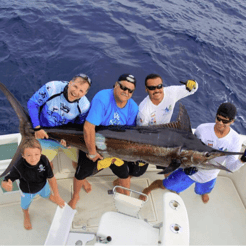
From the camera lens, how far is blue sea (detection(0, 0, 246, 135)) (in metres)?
5.36

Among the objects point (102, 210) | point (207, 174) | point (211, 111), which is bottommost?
point (102, 210)

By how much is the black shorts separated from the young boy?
333 mm

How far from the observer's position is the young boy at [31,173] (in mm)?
2113

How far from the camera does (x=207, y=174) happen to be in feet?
8.75

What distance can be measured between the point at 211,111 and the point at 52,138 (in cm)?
404

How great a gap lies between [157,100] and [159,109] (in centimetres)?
11

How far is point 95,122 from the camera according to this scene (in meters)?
2.34

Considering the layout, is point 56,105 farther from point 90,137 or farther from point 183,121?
point 183,121

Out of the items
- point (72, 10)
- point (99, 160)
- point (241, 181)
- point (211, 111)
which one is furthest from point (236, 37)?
point (99, 160)

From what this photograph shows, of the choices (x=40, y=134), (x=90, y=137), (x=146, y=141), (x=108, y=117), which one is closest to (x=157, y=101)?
(x=146, y=141)

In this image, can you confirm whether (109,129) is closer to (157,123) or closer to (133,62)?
(157,123)

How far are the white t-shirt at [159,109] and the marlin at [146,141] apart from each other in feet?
0.34

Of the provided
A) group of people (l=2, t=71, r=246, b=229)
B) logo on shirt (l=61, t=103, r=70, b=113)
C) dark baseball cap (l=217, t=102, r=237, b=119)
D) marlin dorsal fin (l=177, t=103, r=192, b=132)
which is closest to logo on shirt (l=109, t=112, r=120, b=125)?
group of people (l=2, t=71, r=246, b=229)

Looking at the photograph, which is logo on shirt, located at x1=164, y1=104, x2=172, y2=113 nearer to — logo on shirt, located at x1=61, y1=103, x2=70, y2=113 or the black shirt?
logo on shirt, located at x1=61, y1=103, x2=70, y2=113
